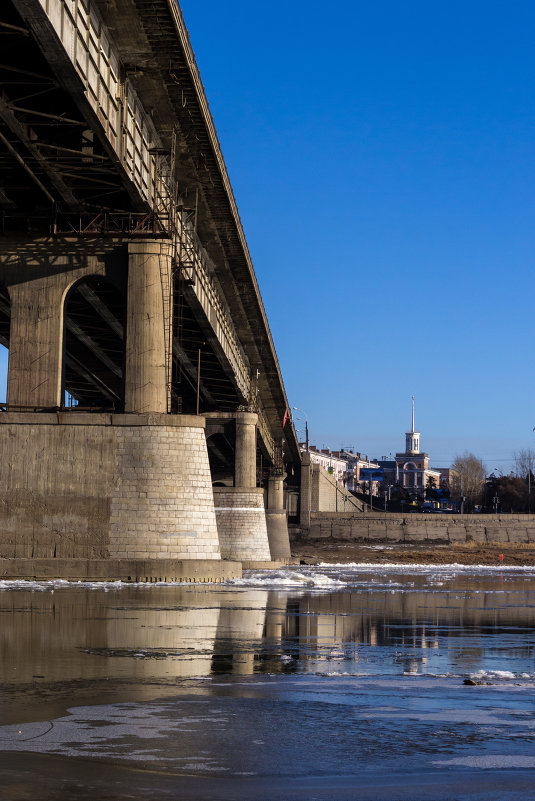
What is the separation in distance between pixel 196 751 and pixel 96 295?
4330 cm

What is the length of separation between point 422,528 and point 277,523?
29.7 m

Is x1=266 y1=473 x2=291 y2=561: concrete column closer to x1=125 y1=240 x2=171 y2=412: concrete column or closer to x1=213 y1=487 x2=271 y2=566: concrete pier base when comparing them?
x1=213 y1=487 x2=271 y2=566: concrete pier base

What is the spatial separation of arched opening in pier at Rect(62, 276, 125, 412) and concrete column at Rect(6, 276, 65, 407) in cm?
189

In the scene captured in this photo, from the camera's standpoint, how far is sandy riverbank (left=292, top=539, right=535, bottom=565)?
333ft

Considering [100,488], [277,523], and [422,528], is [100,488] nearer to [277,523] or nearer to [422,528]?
[277,523]

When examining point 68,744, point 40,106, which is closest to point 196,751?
point 68,744

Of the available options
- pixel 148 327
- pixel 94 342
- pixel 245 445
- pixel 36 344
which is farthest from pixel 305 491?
pixel 36 344

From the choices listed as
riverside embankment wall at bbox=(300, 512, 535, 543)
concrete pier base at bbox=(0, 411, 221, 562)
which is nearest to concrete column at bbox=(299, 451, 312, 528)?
riverside embankment wall at bbox=(300, 512, 535, 543)

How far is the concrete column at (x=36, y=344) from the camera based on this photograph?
35906mm

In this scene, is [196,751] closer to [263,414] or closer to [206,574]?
[206,574]

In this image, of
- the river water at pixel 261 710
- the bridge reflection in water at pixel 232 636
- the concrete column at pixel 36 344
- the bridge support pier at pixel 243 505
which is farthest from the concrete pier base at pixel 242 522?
the river water at pixel 261 710

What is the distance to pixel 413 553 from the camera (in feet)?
358

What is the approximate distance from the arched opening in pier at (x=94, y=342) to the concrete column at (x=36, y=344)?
1893 mm

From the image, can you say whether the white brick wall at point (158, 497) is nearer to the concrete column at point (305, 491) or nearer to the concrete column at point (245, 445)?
the concrete column at point (245, 445)
